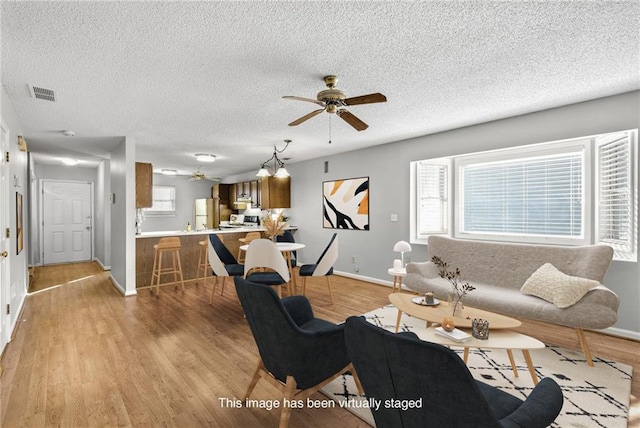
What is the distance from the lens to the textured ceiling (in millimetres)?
1858

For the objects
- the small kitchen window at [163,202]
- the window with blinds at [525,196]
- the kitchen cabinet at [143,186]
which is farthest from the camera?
the small kitchen window at [163,202]

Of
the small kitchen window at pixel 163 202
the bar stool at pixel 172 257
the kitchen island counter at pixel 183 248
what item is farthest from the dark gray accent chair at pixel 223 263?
the small kitchen window at pixel 163 202

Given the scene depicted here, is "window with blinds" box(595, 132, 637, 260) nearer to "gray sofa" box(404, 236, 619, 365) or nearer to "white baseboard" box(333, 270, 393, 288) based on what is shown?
"gray sofa" box(404, 236, 619, 365)

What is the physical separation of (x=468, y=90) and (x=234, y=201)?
25.3 feet

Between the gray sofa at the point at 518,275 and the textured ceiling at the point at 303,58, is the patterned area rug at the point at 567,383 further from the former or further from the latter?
the textured ceiling at the point at 303,58

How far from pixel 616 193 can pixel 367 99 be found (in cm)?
289

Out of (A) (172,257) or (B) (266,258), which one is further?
(A) (172,257)

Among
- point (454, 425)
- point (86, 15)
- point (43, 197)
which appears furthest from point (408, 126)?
point (43, 197)

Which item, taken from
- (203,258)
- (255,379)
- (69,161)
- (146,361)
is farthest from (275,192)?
(255,379)

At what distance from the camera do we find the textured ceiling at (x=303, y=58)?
6.10 ft

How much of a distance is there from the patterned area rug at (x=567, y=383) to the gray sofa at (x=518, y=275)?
20 centimetres

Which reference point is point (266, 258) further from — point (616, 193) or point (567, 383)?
point (616, 193)

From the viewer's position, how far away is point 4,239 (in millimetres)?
2855

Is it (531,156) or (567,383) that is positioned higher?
(531,156)
